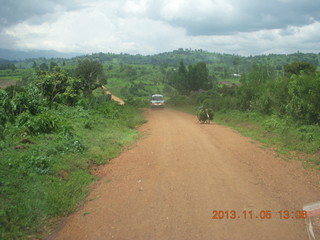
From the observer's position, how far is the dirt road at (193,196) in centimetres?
454

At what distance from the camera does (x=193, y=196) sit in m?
5.83

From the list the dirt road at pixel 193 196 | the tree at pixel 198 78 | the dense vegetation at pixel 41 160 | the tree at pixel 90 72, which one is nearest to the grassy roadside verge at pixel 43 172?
the dense vegetation at pixel 41 160

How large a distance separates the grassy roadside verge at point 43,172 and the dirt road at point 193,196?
40 cm

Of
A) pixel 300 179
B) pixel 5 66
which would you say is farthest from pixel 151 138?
pixel 5 66

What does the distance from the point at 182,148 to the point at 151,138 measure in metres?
2.81

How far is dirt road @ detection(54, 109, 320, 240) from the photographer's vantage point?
4.54 metres
